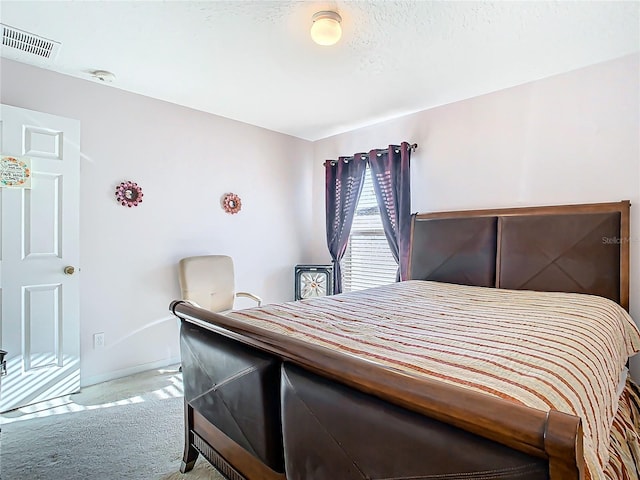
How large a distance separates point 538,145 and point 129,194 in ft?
11.3

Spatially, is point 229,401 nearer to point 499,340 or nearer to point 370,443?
point 370,443

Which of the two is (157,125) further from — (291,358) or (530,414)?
(530,414)

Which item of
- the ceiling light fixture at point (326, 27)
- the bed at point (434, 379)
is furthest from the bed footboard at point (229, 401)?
the ceiling light fixture at point (326, 27)

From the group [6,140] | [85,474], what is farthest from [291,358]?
[6,140]

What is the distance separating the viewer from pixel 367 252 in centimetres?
402

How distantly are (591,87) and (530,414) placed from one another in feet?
9.37

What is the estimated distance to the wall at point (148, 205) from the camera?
282 cm

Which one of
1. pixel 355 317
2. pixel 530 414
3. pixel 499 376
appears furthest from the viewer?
pixel 355 317

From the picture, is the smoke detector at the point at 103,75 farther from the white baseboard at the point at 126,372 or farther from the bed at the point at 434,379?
the white baseboard at the point at 126,372

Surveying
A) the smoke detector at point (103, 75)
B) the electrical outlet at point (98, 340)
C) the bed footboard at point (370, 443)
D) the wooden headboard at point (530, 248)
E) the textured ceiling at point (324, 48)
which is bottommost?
the electrical outlet at point (98, 340)

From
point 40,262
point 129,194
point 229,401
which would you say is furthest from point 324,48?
point 40,262

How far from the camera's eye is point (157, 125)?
3.23 m

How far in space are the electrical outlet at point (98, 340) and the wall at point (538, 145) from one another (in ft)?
10.2

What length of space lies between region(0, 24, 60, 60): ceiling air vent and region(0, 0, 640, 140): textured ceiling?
0.04m
